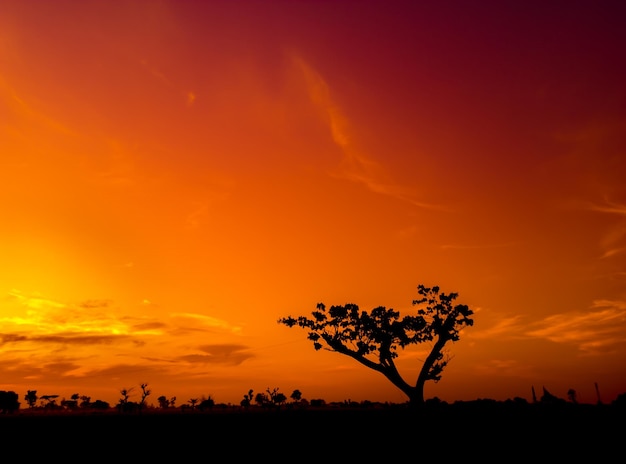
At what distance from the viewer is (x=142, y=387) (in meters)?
173

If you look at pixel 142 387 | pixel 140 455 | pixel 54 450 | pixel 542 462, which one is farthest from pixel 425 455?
pixel 142 387

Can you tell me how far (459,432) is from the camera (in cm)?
1992

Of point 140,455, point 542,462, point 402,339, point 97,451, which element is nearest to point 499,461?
point 542,462

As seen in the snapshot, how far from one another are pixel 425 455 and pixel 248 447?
6539 millimetres

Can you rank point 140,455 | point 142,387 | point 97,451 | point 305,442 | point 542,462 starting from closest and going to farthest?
1. point 542,462
2. point 140,455
3. point 97,451
4. point 305,442
5. point 142,387

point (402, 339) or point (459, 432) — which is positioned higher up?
point (402, 339)

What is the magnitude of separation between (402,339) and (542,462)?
31.0m

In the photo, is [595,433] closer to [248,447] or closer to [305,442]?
[305,442]

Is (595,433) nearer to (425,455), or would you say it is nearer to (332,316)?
(425,455)

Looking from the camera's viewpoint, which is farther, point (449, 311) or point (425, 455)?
point (449, 311)

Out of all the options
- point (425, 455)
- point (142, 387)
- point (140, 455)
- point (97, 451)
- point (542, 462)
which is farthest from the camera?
point (142, 387)

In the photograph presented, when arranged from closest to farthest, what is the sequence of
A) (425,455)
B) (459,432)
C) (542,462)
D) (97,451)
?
(542,462) < (425,455) < (97,451) < (459,432)

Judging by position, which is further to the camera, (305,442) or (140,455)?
(305,442)

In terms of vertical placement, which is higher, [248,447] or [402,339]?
[402,339]
